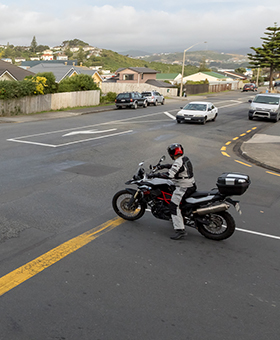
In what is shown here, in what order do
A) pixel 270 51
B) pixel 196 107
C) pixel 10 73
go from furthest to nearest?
pixel 270 51 < pixel 10 73 < pixel 196 107

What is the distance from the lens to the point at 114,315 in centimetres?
421

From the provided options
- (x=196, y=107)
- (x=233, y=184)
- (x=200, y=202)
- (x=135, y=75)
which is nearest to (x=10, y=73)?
(x=196, y=107)

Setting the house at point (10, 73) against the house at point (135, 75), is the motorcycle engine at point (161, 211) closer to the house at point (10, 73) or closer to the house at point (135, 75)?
the house at point (10, 73)

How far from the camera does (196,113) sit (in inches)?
927

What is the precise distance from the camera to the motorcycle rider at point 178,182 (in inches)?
251

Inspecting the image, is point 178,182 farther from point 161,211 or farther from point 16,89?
point 16,89

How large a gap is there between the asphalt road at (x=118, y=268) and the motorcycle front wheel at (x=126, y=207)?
0.53 ft

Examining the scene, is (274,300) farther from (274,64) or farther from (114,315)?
(274,64)

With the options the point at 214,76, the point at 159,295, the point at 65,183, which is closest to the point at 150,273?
the point at 159,295

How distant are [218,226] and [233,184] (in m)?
0.92

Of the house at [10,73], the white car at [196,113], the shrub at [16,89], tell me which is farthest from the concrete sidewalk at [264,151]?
the house at [10,73]

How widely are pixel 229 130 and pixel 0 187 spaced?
16050mm

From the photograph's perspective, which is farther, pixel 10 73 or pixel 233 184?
pixel 10 73

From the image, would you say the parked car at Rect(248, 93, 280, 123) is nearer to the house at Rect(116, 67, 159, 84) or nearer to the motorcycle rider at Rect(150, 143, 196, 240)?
the motorcycle rider at Rect(150, 143, 196, 240)
